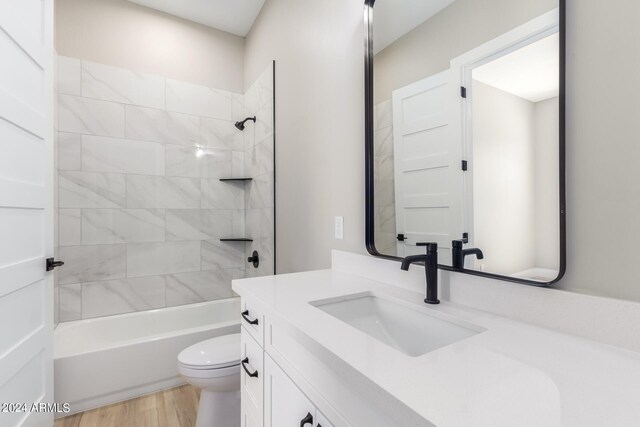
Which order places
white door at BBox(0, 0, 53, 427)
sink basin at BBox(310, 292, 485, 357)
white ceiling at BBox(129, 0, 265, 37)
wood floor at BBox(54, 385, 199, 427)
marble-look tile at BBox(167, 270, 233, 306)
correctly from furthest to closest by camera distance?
marble-look tile at BBox(167, 270, 233, 306)
white ceiling at BBox(129, 0, 265, 37)
wood floor at BBox(54, 385, 199, 427)
white door at BBox(0, 0, 53, 427)
sink basin at BBox(310, 292, 485, 357)

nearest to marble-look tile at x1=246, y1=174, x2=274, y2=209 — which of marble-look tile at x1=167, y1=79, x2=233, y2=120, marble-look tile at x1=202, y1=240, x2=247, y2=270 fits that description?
marble-look tile at x1=202, y1=240, x2=247, y2=270

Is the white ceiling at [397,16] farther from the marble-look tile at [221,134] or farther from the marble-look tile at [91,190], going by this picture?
the marble-look tile at [91,190]

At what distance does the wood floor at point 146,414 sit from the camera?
1680 mm

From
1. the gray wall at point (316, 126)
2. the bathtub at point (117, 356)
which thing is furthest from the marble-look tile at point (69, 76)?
the bathtub at point (117, 356)

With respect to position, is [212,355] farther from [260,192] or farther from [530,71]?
[530,71]

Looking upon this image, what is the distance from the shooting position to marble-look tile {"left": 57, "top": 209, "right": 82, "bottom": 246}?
2164 millimetres

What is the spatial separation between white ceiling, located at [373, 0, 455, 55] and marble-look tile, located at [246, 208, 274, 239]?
4.47ft

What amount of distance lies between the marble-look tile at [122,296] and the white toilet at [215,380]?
3.66ft

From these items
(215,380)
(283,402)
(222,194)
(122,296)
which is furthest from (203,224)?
(283,402)

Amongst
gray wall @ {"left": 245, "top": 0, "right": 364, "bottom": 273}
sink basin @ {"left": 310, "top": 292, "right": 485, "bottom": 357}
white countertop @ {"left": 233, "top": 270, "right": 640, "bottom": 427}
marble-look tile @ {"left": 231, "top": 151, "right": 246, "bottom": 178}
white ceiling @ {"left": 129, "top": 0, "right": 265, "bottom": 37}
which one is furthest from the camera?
marble-look tile @ {"left": 231, "top": 151, "right": 246, "bottom": 178}

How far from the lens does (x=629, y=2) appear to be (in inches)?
23.7

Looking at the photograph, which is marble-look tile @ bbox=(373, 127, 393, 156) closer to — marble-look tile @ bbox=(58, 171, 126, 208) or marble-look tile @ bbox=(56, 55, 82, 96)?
marble-look tile @ bbox=(58, 171, 126, 208)

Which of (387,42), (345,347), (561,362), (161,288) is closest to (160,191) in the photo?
(161,288)

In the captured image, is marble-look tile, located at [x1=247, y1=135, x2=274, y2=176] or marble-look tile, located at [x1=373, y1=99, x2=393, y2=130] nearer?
marble-look tile, located at [x1=373, y1=99, x2=393, y2=130]
